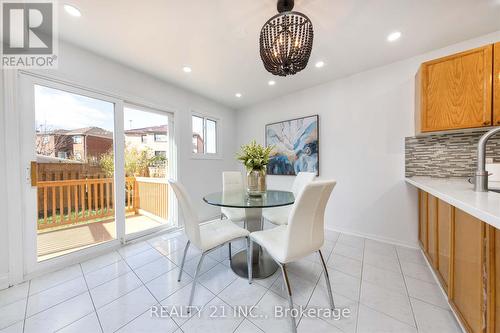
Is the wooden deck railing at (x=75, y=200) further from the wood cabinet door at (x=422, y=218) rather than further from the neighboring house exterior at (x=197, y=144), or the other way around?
the wood cabinet door at (x=422, y=218)

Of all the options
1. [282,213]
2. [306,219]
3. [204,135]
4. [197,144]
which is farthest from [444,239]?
[204,135]

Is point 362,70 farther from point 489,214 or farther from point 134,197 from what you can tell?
point 134,197

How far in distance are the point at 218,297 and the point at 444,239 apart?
1.91 meters

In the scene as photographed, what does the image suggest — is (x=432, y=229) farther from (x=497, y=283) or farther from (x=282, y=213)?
(x=282, y=213)

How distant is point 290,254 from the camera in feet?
3.97

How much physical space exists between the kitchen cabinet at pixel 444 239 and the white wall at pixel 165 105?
3181 mm

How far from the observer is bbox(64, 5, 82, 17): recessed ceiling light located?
1469mm

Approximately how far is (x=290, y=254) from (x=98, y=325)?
1.41 metres

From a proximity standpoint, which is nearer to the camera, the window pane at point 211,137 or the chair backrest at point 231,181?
the chair backrest at point 231,181

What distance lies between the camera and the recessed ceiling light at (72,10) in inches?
57.8

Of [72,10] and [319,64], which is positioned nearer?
[72,10]

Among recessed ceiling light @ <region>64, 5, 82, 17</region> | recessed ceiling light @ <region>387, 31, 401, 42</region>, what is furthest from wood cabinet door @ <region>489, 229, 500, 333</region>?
recessed ceiling light @ <region>64, 5, 82, 17</region>

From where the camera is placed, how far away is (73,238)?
209 centimetres

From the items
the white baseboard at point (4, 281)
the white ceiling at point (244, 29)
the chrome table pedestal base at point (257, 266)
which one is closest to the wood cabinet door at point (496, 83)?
the white ceiling at point (244, 29)
